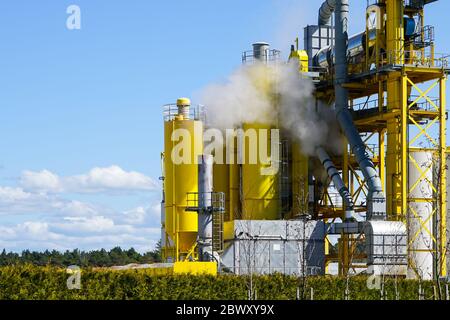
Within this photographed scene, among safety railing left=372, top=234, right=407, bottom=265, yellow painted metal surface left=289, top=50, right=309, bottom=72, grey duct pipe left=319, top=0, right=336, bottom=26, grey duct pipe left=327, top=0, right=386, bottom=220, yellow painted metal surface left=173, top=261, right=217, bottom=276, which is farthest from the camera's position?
grey duct pipe left=319, top=0, right=336, bottom=26

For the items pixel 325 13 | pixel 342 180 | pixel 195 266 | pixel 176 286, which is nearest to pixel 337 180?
pixel 342 180

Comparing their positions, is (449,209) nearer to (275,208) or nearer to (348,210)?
(348,210)

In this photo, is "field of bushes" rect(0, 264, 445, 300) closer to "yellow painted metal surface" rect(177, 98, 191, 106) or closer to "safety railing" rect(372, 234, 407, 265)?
"safety railing" rect(372, 234, 407, 265)

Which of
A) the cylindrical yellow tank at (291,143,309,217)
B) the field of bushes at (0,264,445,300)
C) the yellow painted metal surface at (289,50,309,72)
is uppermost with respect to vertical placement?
the yellow painted metal surface at (289,50,309,72)

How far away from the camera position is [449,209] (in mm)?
70062

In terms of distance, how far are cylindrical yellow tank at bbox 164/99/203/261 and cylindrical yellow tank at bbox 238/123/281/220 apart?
12.4 ft

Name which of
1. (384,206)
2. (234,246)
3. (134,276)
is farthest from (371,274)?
(134,276)

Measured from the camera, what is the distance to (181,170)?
71.1 meters

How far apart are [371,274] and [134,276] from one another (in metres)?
21.9

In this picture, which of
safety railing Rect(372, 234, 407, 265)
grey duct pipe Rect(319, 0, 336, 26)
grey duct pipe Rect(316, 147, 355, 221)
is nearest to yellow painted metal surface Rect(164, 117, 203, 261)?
grey duct pipe Rect(316, 147, 355, 221)

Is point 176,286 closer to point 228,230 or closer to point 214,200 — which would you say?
point 214,200

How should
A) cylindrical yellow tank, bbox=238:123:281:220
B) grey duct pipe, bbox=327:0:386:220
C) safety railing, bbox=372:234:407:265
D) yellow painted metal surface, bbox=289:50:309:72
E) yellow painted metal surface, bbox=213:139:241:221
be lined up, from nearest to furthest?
1. safety railing, bbox=372:234:407:265
2. grey duct pipe, bbox=327:0:386:220
3. cylindrical yellow tank, bbox=238:123:281:220
4. yellow painted metal surface, bbox=289:50:309:72
5. yellow painted metal surface, bbox=213:139:241:221

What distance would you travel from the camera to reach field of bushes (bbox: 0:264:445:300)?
127 ft

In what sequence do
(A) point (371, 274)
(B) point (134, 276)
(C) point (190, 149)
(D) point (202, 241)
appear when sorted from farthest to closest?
(C) point (190, 149) → (D) point (202, 241) → (A) point (371, 274) → (B) point (134, 276)
